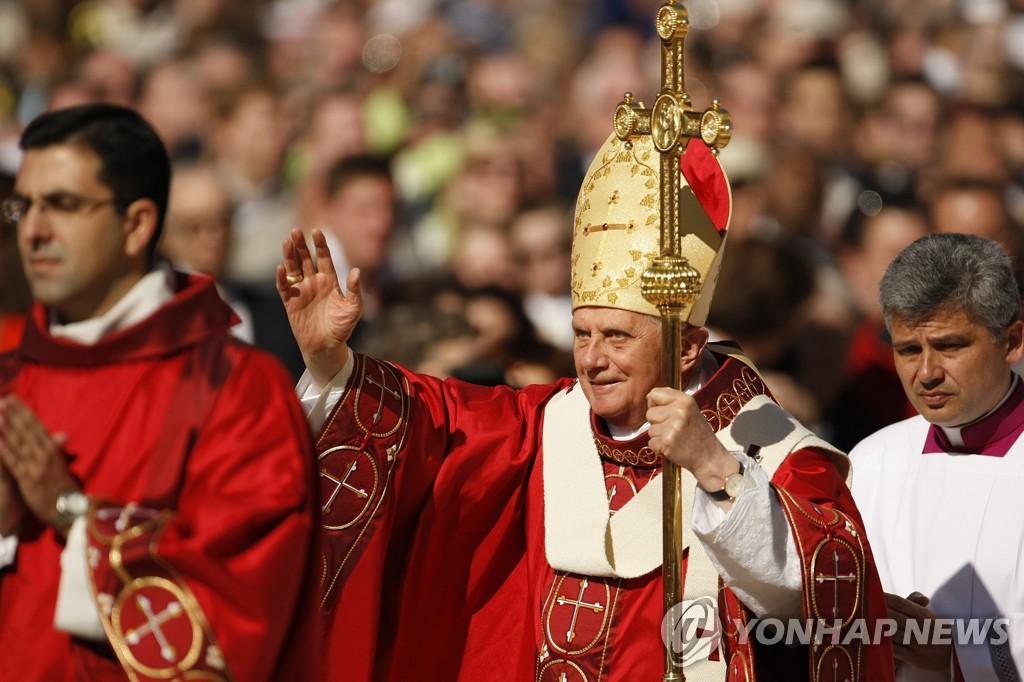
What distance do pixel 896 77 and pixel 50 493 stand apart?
8472 millimetres

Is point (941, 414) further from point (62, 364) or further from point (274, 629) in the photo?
point (62, 364)

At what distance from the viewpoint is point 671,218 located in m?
4.19

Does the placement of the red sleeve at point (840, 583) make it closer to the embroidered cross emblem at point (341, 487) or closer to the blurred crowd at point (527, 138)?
the embroidered cross emblem at point (341, 487)

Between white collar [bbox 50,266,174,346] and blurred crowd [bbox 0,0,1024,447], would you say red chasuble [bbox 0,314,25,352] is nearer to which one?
blurred crowd [bbox 0,0,1024,447]

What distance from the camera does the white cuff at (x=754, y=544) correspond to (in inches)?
Answer: 161

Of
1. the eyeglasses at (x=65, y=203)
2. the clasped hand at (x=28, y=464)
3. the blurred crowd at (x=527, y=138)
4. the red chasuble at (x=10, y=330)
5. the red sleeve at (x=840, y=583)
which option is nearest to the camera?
the clasped hand at (x=28, y=464)

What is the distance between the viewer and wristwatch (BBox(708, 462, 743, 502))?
4.12 metres

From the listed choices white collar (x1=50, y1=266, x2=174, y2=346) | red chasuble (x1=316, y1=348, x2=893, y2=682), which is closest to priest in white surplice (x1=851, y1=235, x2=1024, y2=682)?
red chasuble (x1=316, y1=348, x2=893, y2=682)

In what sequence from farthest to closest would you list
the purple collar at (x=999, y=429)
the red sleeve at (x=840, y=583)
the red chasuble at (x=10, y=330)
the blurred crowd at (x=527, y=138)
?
1. the blurred crowd at (x=527, y=138)
2. the red chasuble at (x=10, y=330)
3. the purple collar at (x=999, y=429)
4. the red sleeve at (x=840, y=583)

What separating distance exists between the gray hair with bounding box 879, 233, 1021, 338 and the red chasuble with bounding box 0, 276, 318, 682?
6.79 feet

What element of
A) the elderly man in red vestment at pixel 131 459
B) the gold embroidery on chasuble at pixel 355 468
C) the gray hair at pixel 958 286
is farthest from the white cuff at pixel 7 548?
the gray hair at pixel 958 286

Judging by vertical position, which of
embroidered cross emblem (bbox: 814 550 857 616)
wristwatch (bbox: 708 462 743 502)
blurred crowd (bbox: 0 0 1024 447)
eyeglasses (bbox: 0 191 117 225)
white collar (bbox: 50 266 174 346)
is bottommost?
embroidered cross emblem (bbox: 814 550 857 616)

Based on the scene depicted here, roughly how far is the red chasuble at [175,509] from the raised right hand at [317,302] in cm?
86

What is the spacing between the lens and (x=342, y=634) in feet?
15.3
